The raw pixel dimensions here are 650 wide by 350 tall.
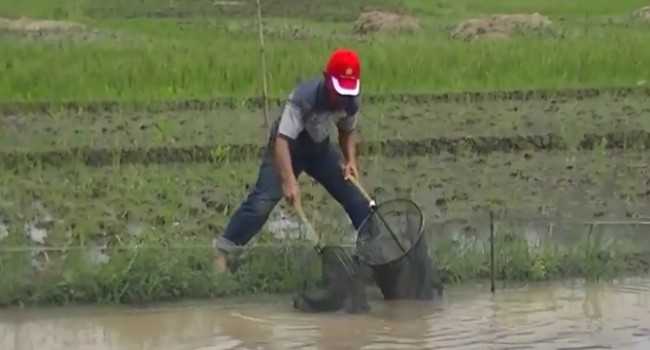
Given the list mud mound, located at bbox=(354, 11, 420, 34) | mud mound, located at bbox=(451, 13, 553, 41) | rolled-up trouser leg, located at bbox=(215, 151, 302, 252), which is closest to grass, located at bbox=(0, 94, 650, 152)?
rolled-up trouser leg, located at bbox=(215, 151, 302, 252)

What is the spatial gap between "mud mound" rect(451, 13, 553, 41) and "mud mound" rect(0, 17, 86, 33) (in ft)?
17.0

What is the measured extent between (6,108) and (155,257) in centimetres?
612

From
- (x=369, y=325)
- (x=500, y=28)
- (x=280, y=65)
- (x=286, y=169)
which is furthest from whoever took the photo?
(x=500, y=28)

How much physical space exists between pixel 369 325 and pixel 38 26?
533 inches

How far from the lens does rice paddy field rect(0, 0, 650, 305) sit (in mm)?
7102

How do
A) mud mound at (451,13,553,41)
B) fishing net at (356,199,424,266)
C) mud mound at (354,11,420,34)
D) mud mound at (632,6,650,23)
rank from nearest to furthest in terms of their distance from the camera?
1. fishing net at (356,199,424,266)
2. mud mound at (451,13,553,41)
3. mud mound at (354,11,420,34)
4. mud mound at (632,6,650,23)

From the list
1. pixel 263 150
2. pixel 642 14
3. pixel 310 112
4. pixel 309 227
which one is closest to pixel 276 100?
pixel 263 150

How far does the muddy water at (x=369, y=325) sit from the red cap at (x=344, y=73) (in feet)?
3.57

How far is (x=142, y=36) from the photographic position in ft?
58.5

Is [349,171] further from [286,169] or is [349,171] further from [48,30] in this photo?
[48,30]

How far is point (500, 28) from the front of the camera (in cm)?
1938

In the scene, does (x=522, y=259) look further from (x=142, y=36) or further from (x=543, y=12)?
(x=543, y=12)

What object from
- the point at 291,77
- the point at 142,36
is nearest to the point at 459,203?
the point at 291,77

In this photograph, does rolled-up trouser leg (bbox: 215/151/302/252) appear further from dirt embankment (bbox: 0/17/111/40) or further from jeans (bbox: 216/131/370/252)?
dirt embankment (bbox: 0/17/111/40)
